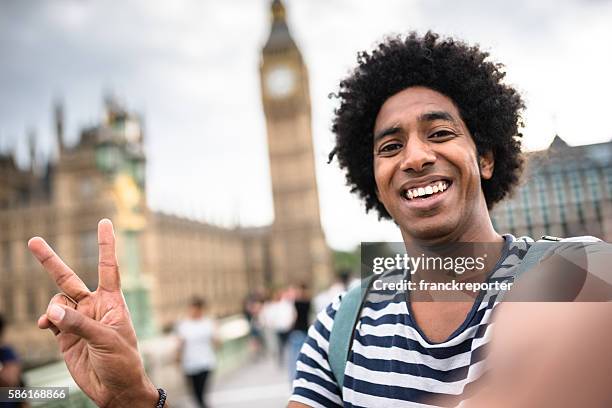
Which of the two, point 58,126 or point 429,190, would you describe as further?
point 58,126

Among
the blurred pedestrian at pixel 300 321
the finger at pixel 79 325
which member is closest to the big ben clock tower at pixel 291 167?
the blurred pedestrian at pixel 300 321

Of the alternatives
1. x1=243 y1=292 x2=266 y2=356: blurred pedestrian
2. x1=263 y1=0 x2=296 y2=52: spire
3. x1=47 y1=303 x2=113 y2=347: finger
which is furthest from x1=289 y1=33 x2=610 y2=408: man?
x1=263 y1=0 x2=296 y2=52: spire

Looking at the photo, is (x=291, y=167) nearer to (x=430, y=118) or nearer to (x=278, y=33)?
(x=278, y=33)

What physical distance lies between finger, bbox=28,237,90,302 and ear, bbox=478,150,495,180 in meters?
0.76

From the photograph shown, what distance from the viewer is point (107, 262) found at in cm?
102

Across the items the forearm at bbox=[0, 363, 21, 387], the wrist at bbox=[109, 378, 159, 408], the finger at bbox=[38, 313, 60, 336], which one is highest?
the finger at bbox=[38, 313, 60, 336]

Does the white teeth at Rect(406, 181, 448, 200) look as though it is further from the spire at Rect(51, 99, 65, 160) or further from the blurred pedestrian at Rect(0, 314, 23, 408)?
the spire at Rect(51, 99, 65, 160)

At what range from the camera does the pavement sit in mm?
6289

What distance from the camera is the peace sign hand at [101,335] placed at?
91 cm

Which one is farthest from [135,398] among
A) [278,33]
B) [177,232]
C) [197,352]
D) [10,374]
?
[278,33]

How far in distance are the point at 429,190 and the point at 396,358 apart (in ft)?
0.95

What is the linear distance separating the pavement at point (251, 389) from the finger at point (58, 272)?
4622mm

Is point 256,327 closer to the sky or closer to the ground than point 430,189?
closer to the ground

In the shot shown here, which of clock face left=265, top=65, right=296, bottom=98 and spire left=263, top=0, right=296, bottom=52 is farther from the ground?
spire left=263, top=0, right=296, bottom=52
